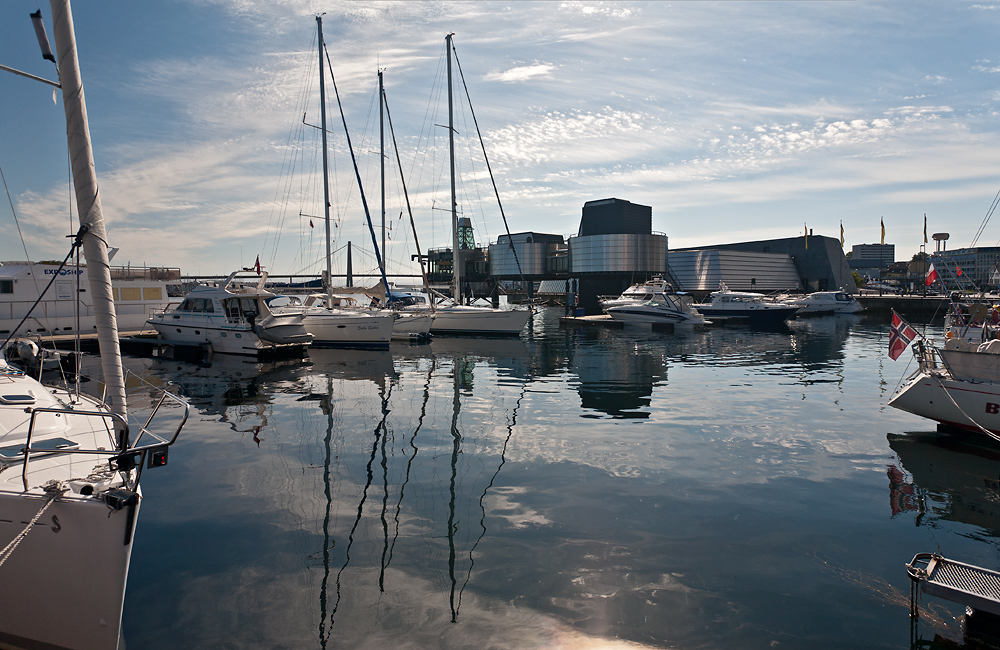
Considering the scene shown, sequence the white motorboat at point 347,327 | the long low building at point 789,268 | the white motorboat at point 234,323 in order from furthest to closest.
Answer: the long low building at point 789,268, the white motorboat at point 347,327, the white motorboat at point 234,323

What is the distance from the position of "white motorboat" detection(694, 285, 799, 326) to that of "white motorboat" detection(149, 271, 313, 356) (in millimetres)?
40561

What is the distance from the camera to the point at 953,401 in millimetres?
13094

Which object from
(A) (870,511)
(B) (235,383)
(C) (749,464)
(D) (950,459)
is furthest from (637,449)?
(B) (235,383)

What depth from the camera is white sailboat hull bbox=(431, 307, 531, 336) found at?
37.8 meters

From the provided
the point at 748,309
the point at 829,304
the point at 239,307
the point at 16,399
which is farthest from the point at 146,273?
the point at 829,304

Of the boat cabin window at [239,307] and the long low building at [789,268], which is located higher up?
the long low building at [789,268]

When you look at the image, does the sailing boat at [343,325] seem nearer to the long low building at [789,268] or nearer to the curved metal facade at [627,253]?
the curved metal facade at [627,253]

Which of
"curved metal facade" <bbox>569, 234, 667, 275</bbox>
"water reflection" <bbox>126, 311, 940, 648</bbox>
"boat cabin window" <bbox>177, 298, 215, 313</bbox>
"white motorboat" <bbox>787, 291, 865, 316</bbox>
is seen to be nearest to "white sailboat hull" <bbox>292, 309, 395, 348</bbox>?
"boat cabin window" <bbox>177, 298, 215, 313</bbox>

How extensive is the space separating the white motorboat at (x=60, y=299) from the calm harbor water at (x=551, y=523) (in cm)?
2129

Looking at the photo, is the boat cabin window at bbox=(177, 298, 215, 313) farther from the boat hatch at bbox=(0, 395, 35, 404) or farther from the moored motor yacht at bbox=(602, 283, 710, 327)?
the moored motor yacht at bbox=(602, 283, 710, 327)

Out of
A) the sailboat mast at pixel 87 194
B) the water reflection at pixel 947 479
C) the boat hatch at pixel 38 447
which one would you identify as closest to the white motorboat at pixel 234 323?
the boat hatch at pixel 38 447

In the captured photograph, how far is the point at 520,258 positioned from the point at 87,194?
110970mm

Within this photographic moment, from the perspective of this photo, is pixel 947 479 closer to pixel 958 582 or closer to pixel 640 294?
pixel 958 582

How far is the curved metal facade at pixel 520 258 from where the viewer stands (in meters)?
115
